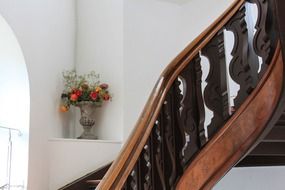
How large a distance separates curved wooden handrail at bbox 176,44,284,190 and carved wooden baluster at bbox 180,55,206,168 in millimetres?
54

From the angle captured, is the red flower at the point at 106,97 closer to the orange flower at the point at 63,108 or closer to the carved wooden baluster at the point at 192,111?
the orange flower at the point at 63,108

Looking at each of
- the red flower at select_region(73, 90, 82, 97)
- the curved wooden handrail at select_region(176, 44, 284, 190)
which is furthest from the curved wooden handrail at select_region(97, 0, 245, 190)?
the red flower at select_region(73, 90, 82, 97)

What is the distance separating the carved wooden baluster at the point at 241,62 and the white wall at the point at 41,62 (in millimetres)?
2322

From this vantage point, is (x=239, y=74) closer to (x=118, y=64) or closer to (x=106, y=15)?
(x=118, y=64)

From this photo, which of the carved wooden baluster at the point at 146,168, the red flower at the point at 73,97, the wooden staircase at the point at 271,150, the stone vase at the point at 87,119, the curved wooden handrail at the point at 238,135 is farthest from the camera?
the stone vase at the point at 87,119

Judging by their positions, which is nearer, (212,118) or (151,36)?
(212,118)

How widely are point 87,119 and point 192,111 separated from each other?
2.46 meters

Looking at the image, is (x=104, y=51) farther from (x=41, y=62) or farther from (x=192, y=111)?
(x=192, y=111)

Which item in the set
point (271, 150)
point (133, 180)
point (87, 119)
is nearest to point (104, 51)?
point (87, 119)

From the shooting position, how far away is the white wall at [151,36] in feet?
13.4

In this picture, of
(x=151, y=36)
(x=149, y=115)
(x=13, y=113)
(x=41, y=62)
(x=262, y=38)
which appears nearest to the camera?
(x=262, y=38)

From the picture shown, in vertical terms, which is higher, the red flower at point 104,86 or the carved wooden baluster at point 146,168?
the red flower at point 104,86

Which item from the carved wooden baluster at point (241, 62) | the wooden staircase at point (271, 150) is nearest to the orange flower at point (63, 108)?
the wooden staircase at point (271, 150)

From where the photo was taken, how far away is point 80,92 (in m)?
4.01
